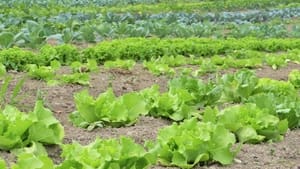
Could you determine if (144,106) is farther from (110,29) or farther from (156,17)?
(156,17)

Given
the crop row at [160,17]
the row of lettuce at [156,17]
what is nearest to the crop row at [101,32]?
the row of lettuce at [156,17]

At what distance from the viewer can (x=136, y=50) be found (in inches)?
479

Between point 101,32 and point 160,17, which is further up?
point 101,32

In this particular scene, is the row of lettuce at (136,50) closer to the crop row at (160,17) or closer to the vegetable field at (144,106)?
the vegetable field at (144,106)

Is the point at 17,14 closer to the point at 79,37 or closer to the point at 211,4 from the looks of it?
the point at 79,37

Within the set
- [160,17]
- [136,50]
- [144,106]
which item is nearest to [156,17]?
[160,17]

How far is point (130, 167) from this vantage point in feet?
14.5

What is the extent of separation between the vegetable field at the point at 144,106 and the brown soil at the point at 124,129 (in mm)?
10

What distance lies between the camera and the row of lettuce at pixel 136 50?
10.3m

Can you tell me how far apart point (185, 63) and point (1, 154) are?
6.95m

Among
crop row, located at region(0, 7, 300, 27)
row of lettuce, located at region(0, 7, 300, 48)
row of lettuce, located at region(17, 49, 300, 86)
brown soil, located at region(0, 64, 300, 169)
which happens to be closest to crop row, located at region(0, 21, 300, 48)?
row of lettuce, located at region(0, 7, 300, 48)

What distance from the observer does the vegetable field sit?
16.4 feet

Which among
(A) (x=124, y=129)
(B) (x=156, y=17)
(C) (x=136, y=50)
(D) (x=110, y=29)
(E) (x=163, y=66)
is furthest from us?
(B) (x=156, y=17)

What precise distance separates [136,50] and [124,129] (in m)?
6.13
